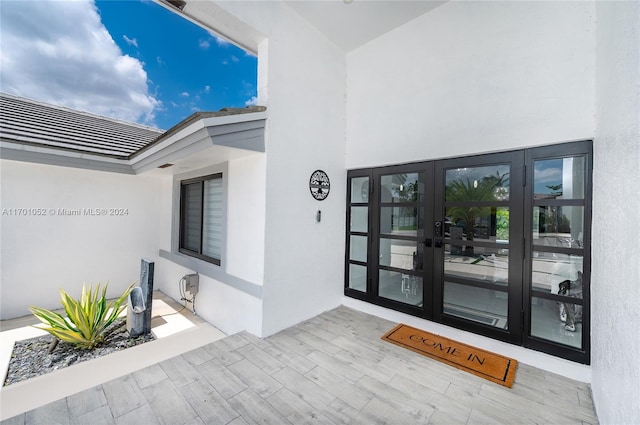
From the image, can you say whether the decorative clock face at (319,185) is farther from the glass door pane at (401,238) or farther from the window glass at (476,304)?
the window glass at (476,304)

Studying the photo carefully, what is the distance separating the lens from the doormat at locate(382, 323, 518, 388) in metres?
2.49

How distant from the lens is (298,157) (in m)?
3.61

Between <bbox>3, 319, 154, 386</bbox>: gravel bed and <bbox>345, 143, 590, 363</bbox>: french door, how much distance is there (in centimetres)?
371

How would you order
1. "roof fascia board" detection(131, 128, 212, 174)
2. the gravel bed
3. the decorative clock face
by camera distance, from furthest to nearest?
the decorative clock face
the gravel bed
"roof fascia board" detection(131, 128, 212, 174)

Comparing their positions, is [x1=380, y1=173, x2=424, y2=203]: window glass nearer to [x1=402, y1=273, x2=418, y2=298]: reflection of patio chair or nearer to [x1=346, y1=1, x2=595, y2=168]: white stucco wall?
[x1=346, y1=1, x2=595, y2=168]: white stucco wall

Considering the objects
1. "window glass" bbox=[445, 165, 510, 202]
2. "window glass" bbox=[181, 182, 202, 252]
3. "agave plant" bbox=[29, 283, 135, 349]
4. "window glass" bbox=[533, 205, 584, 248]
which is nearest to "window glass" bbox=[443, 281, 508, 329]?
"window glass" bbox=[533, 205, 584, 248]

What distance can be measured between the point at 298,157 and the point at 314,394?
2.79 meters

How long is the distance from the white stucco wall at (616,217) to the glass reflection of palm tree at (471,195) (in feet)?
2.57

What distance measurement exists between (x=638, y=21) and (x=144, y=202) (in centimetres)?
699

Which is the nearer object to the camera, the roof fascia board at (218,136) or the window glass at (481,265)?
the roof fascia board at (218,136)

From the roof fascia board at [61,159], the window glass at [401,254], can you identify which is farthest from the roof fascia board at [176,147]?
the window glass at [401,254]

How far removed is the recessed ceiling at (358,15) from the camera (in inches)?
133

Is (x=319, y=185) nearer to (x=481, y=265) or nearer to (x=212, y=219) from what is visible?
(x=212, y=219)

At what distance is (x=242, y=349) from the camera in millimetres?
2939
